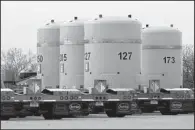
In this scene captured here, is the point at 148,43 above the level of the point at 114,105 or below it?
above

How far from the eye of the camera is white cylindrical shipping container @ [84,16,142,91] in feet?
136

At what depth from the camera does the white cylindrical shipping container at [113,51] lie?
41.5 meters

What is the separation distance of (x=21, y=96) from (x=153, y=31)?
12831mm

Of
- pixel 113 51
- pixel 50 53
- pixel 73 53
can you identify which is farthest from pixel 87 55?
pixel 50 53

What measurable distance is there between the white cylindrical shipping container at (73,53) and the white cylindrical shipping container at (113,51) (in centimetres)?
180

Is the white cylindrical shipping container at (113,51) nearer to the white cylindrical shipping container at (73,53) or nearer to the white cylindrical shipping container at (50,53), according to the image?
the white cylindrical shipping container at (73,53)

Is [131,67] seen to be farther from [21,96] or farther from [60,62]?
[21,96]

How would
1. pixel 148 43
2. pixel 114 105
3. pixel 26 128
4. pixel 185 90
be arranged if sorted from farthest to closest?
pixel 148 43
pixel 185 90
pixel 114 105
pixel 26 128

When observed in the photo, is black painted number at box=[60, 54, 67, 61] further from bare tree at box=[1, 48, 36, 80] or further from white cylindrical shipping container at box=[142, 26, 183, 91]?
bare tree at box=[1, 48, 36, 80]

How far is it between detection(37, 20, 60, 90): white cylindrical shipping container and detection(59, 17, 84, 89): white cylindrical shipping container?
2545mm

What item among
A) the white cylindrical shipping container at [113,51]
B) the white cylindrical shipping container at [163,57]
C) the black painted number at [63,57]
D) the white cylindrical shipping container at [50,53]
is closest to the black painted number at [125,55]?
the white cylindrical shipping container at [113,51]

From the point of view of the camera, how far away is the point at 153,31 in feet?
153

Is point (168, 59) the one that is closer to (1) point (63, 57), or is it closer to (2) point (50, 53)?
(1) point (63, 57)

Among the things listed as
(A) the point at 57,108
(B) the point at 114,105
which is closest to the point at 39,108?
(A) the point at 57,108
